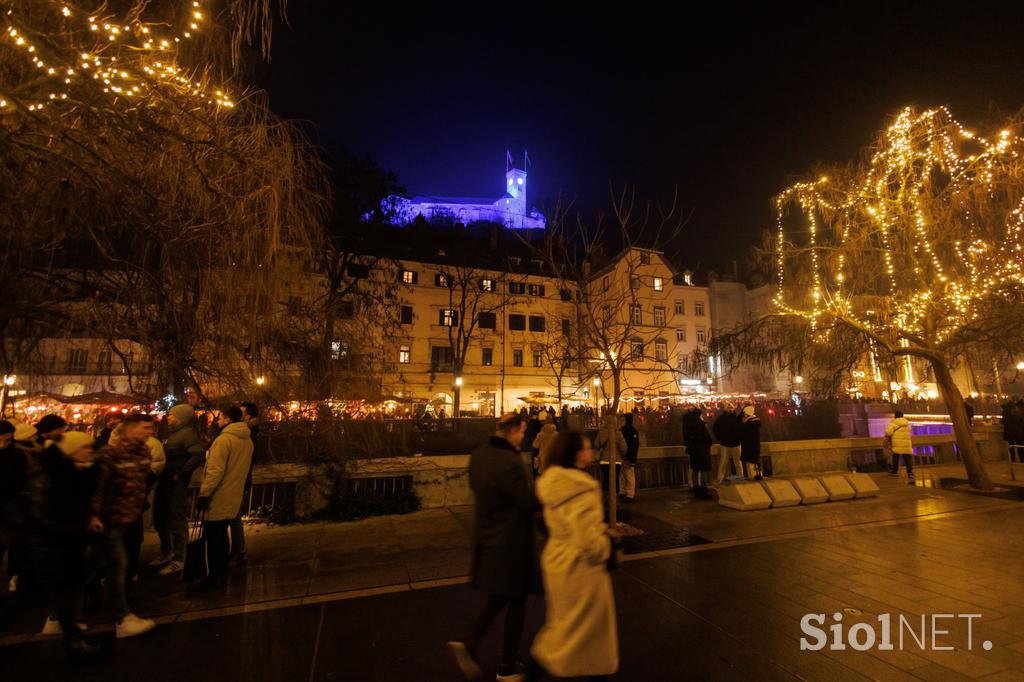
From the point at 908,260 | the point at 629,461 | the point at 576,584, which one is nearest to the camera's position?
the point at 576,584

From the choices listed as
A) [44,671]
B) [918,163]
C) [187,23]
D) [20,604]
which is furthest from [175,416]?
[918,163]

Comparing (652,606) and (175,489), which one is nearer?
(652,606)

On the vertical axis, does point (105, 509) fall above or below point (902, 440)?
above

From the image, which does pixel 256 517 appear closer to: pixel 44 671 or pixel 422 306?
pixel 44 671

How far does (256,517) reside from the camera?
8.12 metres

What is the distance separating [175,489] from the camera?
5785 millimetres

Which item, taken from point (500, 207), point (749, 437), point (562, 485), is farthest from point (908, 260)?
point (500, 207)

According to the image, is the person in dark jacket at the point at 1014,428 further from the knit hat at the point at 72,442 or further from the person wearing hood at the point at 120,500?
the knit hat at the point at 72,442

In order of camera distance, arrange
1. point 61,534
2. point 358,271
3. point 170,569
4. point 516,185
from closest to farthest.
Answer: point 61,534 < point 170,569 < point 358,271 < point 516,185

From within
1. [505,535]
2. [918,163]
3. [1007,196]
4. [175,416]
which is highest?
[918,163]

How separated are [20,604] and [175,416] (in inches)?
88.8

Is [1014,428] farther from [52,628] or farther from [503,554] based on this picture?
[52,628]

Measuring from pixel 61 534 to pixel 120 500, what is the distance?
19.6 inches

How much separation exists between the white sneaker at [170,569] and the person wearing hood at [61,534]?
202 cm
